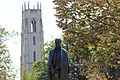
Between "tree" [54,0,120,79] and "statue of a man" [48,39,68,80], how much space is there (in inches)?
323

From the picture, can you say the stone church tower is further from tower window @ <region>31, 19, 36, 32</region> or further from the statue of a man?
the statue of a man

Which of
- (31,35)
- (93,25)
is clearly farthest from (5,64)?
(31,35)

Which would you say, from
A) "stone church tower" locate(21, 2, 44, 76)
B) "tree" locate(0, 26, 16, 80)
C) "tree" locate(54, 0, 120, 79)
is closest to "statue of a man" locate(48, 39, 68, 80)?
"tree" locate(54, 0, 120, 79)

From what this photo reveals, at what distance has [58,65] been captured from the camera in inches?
554

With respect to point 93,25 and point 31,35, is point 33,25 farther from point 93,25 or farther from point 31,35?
point 93,25

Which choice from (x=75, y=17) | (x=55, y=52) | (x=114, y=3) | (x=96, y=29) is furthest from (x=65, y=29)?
(x=55, y=52)

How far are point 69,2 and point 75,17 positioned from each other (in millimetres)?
1211

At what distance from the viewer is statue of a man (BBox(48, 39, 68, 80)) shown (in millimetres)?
13945

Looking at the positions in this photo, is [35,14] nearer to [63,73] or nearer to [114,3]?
[114,3]

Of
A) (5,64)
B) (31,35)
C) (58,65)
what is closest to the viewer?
(58,65)

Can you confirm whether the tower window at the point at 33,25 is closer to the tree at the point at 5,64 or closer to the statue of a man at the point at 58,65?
the tree at the point at 5,64

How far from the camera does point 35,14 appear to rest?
137 meters

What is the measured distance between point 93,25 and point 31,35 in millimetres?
108387

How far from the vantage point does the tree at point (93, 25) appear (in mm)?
23234
